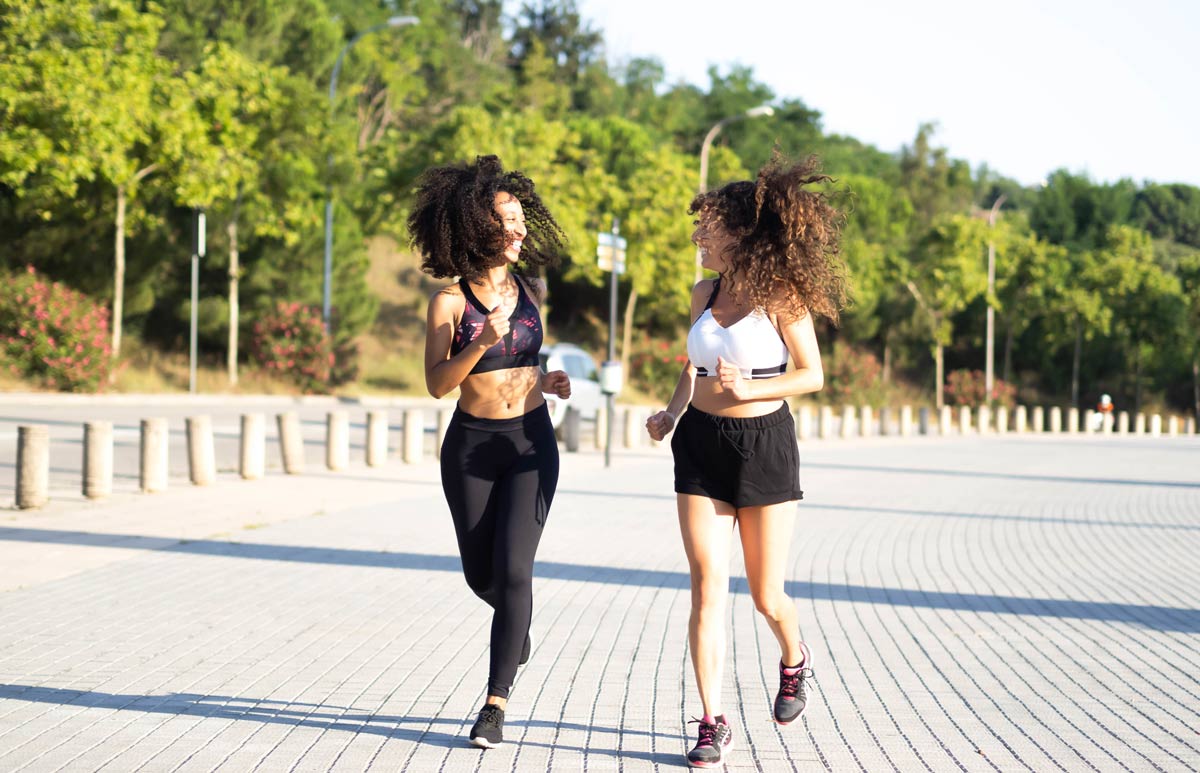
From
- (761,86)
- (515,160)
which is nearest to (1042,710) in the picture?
(515,160)

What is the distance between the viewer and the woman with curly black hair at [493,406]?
4852 mm

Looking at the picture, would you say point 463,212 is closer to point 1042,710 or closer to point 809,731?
point 809,731

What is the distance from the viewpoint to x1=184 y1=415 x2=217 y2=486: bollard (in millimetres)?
13719

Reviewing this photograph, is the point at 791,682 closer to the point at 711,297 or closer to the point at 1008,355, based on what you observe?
the point at 711,297

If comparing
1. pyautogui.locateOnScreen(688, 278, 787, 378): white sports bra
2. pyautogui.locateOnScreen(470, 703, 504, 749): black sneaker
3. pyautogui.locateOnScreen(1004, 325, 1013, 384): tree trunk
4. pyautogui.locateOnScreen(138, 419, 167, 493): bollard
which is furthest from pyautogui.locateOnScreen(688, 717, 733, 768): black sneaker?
pyautogui.locateOnScreen(1004, 325, 1013, 384): tree trunk

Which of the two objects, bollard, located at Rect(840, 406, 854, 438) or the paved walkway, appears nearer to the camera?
the paved walkway

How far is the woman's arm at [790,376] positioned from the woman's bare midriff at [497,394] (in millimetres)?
742

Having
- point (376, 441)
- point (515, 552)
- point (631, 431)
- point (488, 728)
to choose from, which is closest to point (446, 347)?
point (515, 552)

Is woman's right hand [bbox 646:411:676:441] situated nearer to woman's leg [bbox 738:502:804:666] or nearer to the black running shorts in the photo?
the black running shorts

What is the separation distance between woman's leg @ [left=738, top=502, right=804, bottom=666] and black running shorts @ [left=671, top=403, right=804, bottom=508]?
6 centimetres

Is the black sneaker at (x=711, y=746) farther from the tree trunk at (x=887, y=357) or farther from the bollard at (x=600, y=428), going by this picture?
the tree trunk at (x=887, y=357)

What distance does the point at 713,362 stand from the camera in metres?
4.68

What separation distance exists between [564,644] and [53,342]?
24.8 meters

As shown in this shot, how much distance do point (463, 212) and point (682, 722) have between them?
6.45 feet
